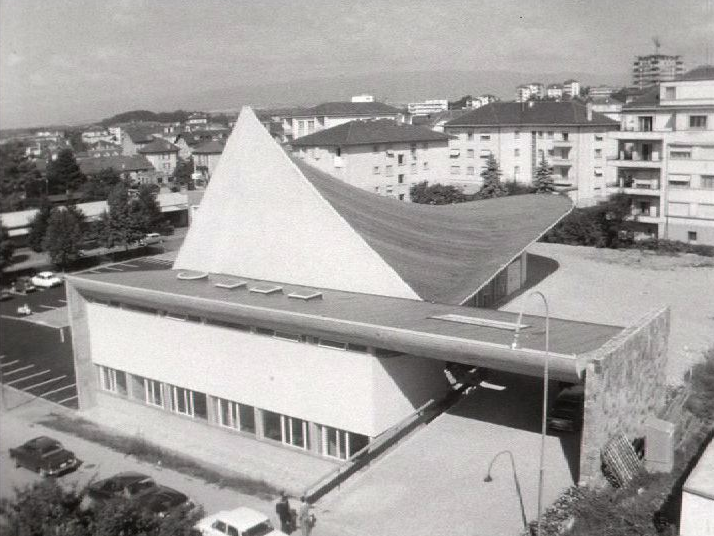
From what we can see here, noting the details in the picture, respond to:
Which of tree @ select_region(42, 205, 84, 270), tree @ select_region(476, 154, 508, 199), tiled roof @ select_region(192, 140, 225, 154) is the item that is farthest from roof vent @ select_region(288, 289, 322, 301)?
tiled roof @ select_region(192, 140, 225, 154)

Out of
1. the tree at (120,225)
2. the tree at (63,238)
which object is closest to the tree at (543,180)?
the tree at (120,225)

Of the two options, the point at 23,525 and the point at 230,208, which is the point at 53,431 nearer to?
the point at 230,208

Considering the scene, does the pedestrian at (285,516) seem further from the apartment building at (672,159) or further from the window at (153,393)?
the apartment building at (672,159)

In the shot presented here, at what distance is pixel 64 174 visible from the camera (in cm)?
4581

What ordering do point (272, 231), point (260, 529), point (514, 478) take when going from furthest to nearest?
point (272, 231)
point (514, 478)
point (260, 529)

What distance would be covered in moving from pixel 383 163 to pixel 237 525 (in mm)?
36229

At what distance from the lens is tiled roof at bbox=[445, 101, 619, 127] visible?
47031 millimetres

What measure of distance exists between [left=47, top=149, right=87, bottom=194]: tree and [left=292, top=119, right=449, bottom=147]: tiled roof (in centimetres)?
1379

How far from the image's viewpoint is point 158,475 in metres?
15.9

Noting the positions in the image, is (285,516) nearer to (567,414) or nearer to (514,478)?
(514,478)

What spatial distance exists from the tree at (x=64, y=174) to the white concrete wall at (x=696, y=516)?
39340 mm

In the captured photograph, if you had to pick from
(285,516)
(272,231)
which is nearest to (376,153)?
(272,231)

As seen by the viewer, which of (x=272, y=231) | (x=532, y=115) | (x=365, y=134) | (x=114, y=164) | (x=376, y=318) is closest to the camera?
(x=376, y=318)

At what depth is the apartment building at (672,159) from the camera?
112 ft
